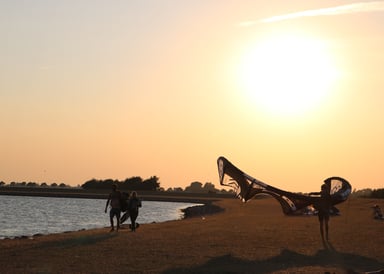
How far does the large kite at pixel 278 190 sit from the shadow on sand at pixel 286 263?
402 cm

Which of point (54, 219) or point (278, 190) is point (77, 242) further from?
point (54, 219)

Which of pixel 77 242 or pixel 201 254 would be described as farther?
pixel 77 242

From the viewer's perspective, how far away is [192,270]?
61.2 feet

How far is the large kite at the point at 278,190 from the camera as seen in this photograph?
26.6 m

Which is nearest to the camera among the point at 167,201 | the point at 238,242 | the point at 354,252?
the point at 354,252

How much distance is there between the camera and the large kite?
2661cm

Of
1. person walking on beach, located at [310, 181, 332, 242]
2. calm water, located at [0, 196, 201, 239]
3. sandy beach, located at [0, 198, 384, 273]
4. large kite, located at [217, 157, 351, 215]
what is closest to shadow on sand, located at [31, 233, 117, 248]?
sandy beach, located at [0, 198, 384, 273]

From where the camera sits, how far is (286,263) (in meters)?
20.5

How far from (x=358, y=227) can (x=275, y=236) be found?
740cm

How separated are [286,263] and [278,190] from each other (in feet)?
22.8

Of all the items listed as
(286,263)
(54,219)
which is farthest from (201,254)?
(54,219)

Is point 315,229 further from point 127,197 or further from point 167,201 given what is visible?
point 167,201

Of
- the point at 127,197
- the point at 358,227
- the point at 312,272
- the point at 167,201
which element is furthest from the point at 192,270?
the point at 167,201

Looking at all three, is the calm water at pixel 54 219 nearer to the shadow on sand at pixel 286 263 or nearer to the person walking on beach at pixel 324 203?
the person walking on beach at pixel 324 203
